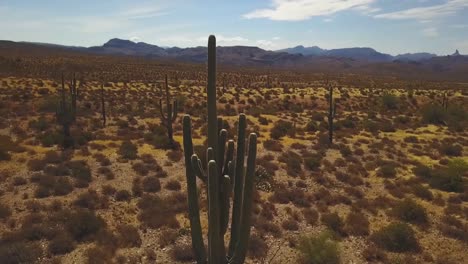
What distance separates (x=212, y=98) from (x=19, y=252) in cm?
653

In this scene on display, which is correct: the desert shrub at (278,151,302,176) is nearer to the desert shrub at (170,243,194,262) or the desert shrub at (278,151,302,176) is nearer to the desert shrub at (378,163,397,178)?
the desert shrub at (378,163,397,178)

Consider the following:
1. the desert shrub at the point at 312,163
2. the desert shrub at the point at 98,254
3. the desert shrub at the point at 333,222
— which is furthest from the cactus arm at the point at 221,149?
the desert shrub at the point at 312,163

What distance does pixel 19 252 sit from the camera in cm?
→ 1016

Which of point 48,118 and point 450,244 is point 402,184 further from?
point 48,118

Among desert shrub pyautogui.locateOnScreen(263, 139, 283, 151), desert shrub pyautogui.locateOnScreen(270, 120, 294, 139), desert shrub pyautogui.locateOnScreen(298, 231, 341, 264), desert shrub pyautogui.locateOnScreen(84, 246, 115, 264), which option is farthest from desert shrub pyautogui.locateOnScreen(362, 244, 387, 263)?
desert shrub pyautogui.locateOnScreen(270, 120, 294, 139)

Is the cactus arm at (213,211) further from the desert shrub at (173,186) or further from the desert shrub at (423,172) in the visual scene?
the desert shrub at (423,172)

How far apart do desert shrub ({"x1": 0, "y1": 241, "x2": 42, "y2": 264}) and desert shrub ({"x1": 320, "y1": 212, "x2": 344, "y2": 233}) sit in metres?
8.18

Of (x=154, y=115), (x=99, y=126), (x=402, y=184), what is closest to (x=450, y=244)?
(x=402, y=184)

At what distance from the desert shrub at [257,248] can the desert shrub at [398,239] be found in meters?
3.28

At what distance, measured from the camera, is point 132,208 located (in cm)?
1388

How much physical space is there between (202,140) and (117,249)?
45.5ft

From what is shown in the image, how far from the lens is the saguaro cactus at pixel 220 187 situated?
7555mm

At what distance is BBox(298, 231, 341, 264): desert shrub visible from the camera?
34.6 feet

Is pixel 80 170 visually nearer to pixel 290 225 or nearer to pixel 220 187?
pixel 290 225
